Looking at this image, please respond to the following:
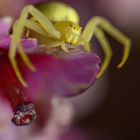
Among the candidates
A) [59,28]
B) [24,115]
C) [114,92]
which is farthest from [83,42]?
[114,92]

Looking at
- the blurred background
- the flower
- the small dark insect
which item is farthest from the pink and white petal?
the blurred background

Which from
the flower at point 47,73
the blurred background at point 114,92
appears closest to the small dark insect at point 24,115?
the flower at point 47,73

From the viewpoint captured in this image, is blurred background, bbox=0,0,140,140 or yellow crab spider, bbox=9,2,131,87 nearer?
yellow crab spider, bbox=9,2,131,87

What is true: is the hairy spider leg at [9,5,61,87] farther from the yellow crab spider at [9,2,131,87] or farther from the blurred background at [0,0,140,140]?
the blurred background at [0,0,140,140]

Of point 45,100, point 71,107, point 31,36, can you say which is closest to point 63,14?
point 31,36

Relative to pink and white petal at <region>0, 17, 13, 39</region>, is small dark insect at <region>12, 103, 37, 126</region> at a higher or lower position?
lower

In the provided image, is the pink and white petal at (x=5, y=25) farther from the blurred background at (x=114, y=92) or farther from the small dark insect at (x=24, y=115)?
the blurred background at (x=114, y=92)
